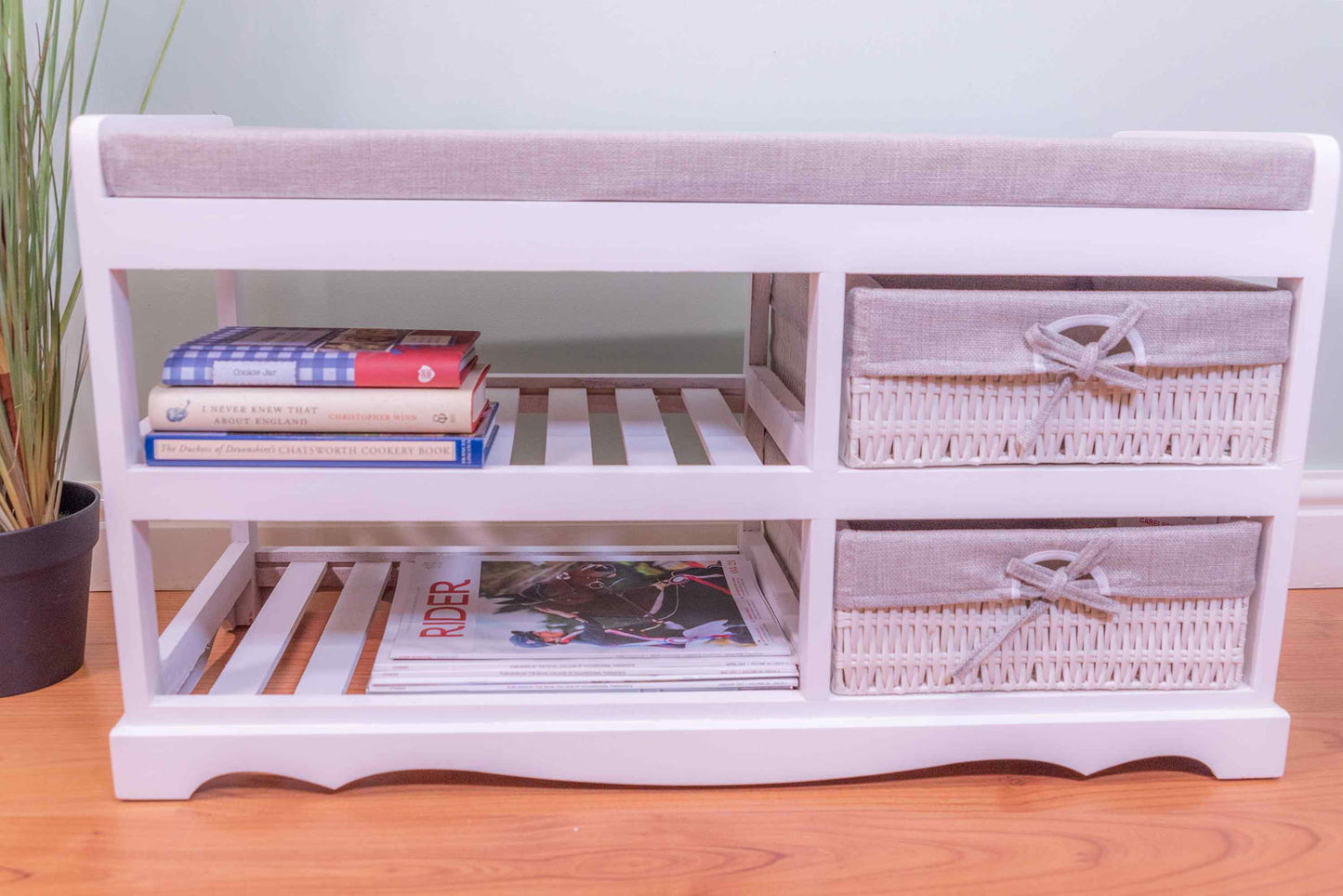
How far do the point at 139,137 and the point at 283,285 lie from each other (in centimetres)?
55

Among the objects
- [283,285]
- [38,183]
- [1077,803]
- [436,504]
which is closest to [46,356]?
[38,183]

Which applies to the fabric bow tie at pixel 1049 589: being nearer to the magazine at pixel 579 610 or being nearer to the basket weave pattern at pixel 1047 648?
the basket weave pattern at pixel 1047 648

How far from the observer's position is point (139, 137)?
0.78 metres

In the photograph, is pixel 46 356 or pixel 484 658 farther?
pixel 46 356

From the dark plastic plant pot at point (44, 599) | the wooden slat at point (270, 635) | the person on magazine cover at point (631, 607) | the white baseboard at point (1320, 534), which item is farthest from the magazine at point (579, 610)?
the white baseboard at point (1320, 534)

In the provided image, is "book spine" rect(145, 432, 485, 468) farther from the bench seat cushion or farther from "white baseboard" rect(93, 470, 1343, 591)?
"white baseboard" rect(93, 470, 1343, 591)

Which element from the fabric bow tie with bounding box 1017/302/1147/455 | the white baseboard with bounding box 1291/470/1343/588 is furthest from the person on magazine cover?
the white baseboard with bounding box 1291/470/1343/588

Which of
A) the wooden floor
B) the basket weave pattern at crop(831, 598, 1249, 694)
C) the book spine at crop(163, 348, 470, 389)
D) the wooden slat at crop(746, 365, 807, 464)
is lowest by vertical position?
the wooden floor

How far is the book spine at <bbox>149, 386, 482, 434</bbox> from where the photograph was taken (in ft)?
2.77

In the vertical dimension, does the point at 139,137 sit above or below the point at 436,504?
above

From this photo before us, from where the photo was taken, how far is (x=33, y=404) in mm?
1060

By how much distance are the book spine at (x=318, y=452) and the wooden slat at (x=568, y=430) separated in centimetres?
9

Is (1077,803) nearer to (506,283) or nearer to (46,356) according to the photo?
(506,283)

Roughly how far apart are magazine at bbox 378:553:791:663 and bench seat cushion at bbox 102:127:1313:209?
0.41 meters
